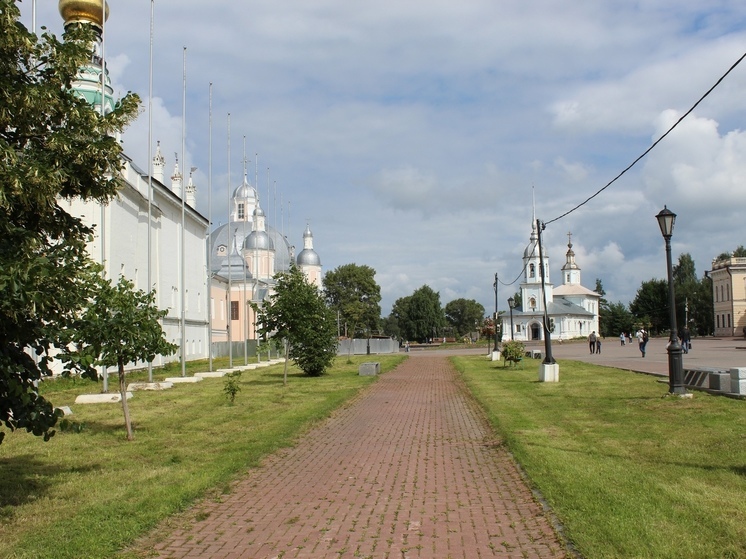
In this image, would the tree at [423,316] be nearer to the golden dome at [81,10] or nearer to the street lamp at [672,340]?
the golden dome at [81,10]

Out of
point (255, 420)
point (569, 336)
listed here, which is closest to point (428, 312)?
point (569, 336)

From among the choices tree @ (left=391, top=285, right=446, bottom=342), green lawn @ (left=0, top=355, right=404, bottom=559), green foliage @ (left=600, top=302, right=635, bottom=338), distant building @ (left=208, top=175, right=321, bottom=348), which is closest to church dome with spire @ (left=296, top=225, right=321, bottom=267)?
distant building @ (left=208, top=175, right=321, bottom=348)

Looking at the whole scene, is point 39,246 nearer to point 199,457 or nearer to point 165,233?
point 199,457

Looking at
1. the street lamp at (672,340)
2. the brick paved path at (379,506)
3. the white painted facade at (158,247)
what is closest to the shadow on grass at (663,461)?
the brick paved path at (379,506)

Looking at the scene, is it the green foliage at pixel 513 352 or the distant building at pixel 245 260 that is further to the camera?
the distant building at pixel 245 260

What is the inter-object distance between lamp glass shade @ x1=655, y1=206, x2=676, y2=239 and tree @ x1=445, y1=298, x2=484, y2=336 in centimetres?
12869

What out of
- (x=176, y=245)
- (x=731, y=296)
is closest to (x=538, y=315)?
(x=731, y=296)

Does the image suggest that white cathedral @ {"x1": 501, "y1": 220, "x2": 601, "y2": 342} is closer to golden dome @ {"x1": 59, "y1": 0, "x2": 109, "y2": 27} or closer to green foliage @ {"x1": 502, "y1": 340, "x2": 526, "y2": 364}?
green foliage @ {"x1": 502, "y1": 340, "x2": 526, "y2": 364}

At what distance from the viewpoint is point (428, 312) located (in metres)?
120

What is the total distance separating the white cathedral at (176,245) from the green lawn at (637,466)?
19.1ft

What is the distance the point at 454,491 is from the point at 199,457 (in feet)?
13.9

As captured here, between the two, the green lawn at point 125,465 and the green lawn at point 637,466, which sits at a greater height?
the green lawn at point 637,466

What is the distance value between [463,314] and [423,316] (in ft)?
94.1

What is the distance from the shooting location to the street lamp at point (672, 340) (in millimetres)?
15648
